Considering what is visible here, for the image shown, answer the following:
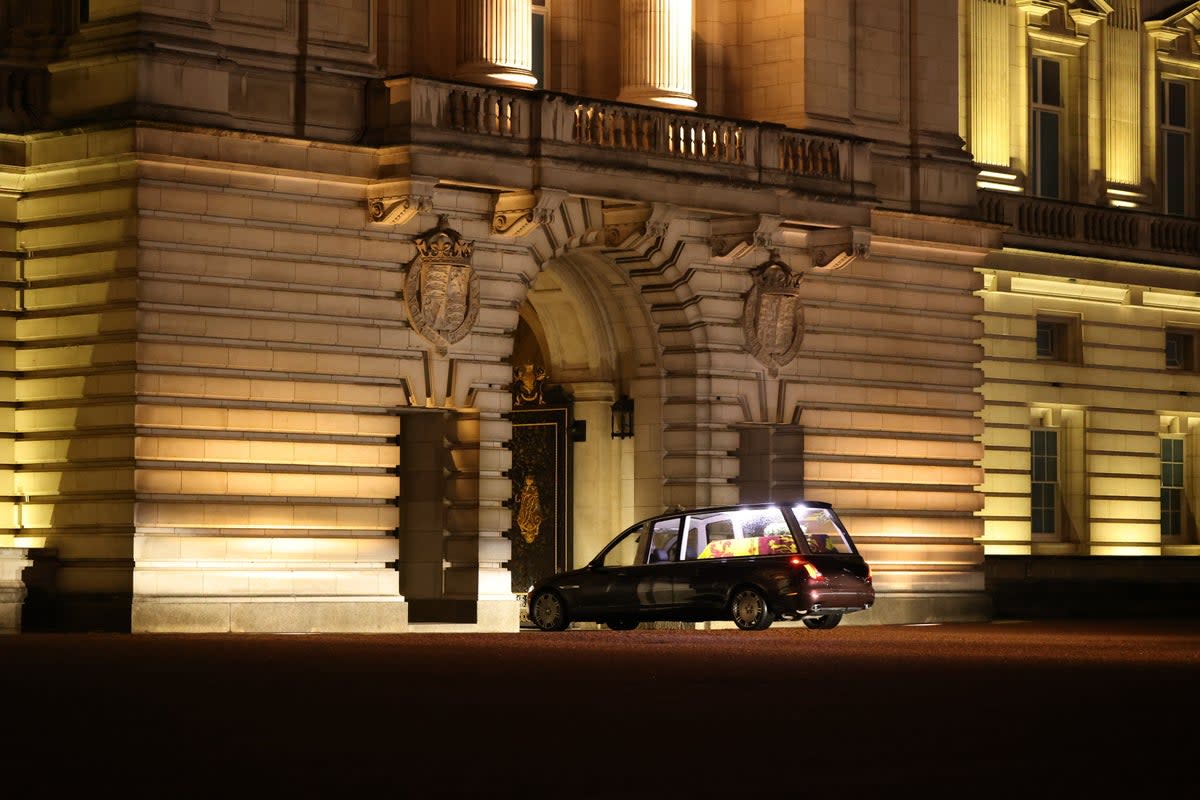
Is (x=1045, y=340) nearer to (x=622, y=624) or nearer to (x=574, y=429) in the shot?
(x=574, y=429)

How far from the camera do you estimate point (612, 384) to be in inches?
1695

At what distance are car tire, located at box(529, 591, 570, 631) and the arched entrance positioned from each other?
18.0ft

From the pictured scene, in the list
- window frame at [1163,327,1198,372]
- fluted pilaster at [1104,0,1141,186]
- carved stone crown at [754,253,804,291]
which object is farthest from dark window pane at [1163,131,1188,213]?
carved stone crown at [754,253,804,291]

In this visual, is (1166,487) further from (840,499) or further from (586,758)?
(586,758)

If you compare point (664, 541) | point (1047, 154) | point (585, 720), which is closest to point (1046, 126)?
point (1047, 154)

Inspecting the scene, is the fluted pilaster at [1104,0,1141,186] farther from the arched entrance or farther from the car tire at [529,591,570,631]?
the car tire at [529,591,570,631]

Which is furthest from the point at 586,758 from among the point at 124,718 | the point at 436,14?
the point at 436,14

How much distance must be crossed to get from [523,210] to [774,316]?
19.5 ft

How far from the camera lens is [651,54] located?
41.6 metres

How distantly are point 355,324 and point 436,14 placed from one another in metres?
5.48

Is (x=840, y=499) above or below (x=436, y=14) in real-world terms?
below

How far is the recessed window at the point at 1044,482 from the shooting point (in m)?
51.2

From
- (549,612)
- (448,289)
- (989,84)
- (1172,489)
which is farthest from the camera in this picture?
(1172,489)

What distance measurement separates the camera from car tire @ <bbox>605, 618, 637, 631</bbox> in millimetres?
36688
